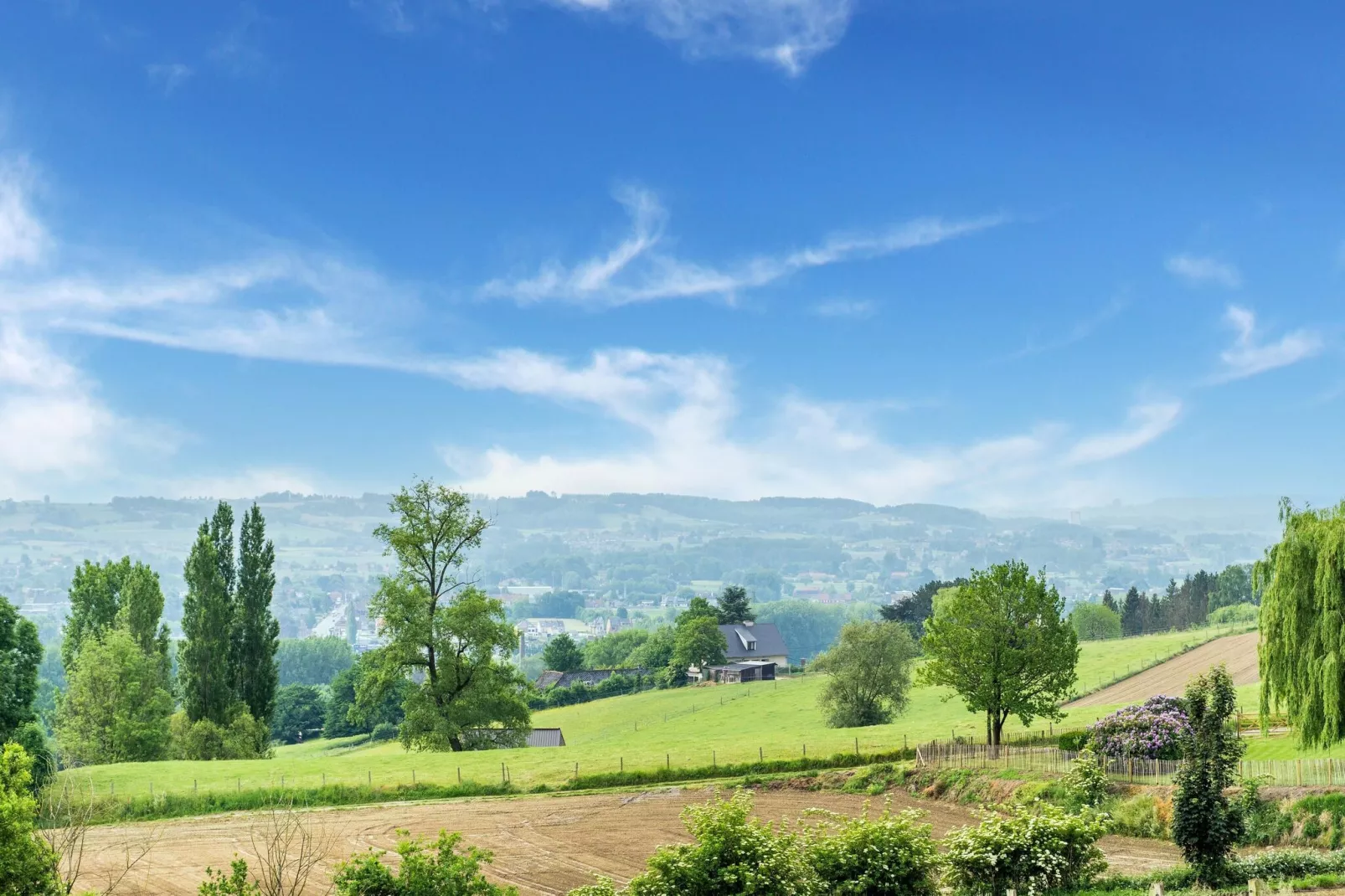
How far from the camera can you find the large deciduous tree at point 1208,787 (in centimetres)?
2328

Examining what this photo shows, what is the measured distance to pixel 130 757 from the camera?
59.3 meters

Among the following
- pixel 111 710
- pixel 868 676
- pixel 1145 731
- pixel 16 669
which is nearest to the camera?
pixel 1145 731

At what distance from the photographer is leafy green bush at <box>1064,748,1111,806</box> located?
33.7 m

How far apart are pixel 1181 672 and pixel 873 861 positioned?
250 feet

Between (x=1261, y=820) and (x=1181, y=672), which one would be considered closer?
(x=1261, y=820)

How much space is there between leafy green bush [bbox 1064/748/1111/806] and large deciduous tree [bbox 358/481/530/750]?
3298 centimetres

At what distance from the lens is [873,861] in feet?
63.7

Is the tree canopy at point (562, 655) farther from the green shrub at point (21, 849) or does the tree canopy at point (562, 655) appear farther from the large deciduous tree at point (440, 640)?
the green shrub at point (21, 849)

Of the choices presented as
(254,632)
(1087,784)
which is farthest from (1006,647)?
(254,632)

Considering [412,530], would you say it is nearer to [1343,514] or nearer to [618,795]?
[618,795]

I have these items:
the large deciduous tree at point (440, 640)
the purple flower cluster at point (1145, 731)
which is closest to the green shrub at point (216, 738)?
the large deciduous tree at point (440, 640)

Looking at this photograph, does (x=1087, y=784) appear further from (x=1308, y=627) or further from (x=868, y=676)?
(x=868, y=676)

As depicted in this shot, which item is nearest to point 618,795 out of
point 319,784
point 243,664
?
point 319,784

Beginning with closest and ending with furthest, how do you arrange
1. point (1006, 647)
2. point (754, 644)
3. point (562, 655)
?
1. point (1006, 647)
2. point (754, 644)
3. point (562, 655)
